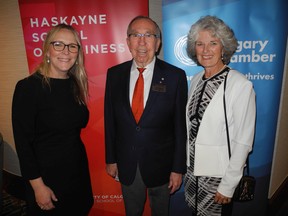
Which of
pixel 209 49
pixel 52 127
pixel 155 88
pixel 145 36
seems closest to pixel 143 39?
pixel 145 36

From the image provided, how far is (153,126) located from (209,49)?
76 centimetres

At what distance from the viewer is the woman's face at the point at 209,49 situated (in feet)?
5.29

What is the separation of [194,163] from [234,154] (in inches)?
13.1

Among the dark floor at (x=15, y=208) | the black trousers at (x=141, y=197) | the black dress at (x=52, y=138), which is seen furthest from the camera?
the dark floor at (x=15, y=208)

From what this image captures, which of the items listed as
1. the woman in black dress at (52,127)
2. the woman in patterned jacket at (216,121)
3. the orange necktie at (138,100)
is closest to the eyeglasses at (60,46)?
the woman in black dress at (52,127)

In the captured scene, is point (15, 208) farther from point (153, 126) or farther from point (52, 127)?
point (153, 126)

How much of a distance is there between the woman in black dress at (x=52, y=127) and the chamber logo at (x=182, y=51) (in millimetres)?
1032

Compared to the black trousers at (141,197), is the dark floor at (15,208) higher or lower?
lower

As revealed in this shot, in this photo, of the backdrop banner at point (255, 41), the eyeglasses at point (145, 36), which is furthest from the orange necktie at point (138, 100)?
the backdrop banner at point (255, 41)

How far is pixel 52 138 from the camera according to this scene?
161 cm

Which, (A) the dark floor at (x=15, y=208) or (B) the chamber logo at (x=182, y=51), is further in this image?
(A) the dark floor at (x=15, y=208)

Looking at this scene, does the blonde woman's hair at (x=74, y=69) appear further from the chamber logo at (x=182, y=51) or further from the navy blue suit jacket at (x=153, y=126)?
the chamber logo at (x=182, y=51)

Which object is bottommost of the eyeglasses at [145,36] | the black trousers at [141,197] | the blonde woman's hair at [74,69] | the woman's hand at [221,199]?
the black trousers at [141,197]

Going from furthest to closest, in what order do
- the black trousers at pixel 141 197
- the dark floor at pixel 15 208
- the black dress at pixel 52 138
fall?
the dark floor at pixel 15 208
the black trousers at pixel 141 197
the black dress at pixel 52 138
